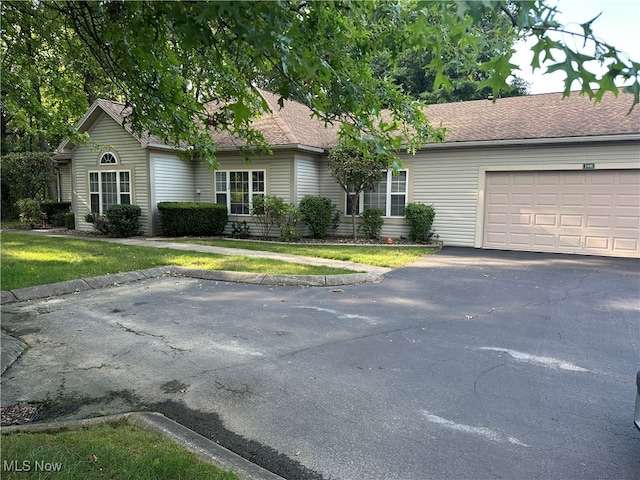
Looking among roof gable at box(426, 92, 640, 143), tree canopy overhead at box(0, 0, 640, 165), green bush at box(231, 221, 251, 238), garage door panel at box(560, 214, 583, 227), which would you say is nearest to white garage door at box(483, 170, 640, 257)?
garage door panel at box(560, 214, 583, 227)

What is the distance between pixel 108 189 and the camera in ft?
56.6

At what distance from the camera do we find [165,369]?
438 centimetres

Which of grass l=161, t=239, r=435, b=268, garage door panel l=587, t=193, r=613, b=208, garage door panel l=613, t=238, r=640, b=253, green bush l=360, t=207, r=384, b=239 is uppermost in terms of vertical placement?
garage door panel l=587, t=193, r=613, b=208

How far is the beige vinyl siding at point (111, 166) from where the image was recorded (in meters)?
16.2

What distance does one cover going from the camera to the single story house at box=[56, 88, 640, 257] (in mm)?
12133

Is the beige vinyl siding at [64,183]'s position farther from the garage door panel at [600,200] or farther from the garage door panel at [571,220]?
the garage door panel at [600,200]

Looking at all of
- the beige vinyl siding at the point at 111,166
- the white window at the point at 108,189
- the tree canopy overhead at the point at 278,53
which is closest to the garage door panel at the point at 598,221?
the tree canopy overhead at the point at 278,53

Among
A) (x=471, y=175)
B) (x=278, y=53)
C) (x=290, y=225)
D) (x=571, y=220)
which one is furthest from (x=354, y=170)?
(x=278, y=53)

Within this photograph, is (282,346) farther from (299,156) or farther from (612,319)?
(299,156)

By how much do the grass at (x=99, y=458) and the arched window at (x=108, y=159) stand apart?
15.8 metres

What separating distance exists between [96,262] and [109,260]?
345 mm

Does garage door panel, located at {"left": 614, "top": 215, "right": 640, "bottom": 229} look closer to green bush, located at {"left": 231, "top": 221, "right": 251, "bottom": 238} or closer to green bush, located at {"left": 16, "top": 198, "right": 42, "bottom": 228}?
green bush, located at {"left": 231, "top": 221, "right": 251, "bottom": 238}

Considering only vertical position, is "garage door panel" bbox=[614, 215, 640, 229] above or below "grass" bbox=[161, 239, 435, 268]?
above

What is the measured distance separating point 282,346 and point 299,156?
11339 millimetres
